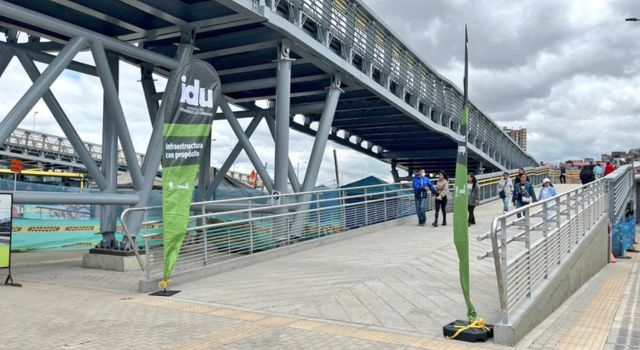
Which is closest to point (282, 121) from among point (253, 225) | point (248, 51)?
point (248, 51)

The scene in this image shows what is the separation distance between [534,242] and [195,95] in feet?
18.1

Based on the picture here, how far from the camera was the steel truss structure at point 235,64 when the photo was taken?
11531mm

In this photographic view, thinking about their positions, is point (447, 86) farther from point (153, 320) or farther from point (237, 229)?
point (153, 320)

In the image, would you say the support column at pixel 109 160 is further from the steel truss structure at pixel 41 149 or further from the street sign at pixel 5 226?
the steel truss structure at pixel 41 149

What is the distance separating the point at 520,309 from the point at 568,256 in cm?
304

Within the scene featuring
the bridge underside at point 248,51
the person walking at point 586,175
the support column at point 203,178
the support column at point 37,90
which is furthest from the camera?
the person walking at point 586,175

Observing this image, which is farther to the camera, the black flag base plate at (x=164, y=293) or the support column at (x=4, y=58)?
the support column at (x=4, y=58)

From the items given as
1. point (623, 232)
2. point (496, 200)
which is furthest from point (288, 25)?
point (496, 200)

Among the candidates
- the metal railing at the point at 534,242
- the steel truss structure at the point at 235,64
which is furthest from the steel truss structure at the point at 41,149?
the metal railing at the point at 534,242

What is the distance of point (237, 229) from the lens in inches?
430

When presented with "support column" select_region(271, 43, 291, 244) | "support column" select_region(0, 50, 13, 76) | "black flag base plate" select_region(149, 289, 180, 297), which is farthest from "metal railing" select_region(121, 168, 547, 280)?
"support column" select_region(0, 50, 13, 76)

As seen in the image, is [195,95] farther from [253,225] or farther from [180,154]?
[253,225]

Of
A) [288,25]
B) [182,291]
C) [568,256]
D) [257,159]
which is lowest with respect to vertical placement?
[182,291]

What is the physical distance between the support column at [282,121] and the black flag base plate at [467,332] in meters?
9.39
